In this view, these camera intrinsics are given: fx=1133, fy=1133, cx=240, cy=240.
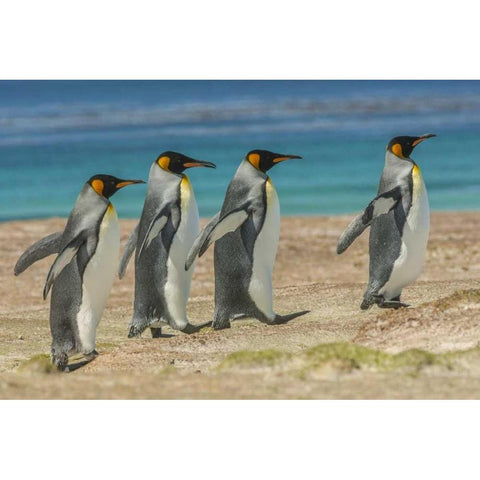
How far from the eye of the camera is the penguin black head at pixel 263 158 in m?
7.72

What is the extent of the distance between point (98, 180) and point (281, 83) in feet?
11.9

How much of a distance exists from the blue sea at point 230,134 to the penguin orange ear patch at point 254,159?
213 centimetres

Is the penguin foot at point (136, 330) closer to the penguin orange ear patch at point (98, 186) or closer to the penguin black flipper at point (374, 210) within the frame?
the penguin orange ear patch at point (98, 186)

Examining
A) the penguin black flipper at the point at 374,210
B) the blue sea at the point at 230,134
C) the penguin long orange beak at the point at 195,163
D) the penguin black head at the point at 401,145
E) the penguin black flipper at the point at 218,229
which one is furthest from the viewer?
the blue sea at the point at 230,134

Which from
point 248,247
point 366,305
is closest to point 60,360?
point 248,247

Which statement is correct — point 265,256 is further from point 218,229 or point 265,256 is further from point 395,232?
point 395,232

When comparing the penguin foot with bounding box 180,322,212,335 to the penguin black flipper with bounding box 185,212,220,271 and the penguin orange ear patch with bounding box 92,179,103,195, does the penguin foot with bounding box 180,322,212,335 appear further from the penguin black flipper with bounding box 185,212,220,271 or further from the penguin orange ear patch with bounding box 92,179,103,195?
the penguin orange ear patch with bounding box 92,179,103,195

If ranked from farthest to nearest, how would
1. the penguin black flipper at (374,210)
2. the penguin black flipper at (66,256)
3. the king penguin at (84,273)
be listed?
the penguin black flipper at (374,210)
the king penguin at (84,273)
the penguin black flipper at (66,256)

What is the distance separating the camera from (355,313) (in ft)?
25.7

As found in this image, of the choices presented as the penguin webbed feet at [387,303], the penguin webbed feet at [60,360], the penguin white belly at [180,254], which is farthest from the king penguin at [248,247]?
the penguin webbed feet at [60,360]

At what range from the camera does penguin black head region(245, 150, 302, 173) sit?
→ 7716mm

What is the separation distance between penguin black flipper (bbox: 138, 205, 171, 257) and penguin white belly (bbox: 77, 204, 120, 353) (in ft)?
0.90

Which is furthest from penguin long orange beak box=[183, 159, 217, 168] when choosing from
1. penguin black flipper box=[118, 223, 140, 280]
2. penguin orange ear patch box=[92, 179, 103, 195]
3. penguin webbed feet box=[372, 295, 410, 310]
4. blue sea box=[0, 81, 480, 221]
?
blue sea box=[0, 81, 480, 221]

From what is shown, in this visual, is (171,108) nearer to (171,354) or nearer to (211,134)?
(211,134)
